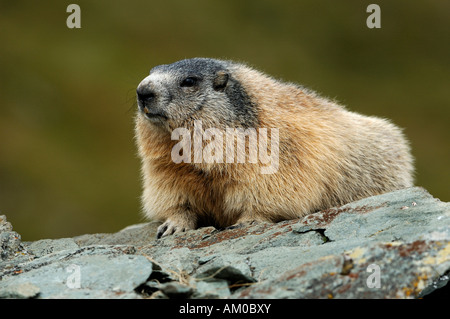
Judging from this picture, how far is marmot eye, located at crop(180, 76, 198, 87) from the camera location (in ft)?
26.5

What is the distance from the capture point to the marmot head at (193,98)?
787cm

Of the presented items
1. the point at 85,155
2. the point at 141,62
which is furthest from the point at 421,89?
the point at 85,155

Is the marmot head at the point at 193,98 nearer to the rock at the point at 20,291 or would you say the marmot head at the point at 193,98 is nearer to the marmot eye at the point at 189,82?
the marmot eye at the point at 189,82

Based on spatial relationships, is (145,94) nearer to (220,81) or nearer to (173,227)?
(220,81)

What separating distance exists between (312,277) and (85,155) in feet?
60.7

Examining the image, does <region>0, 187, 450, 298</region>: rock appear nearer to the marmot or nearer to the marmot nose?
the marmot

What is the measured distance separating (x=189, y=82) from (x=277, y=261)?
300 cm

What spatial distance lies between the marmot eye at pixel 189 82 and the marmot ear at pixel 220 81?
0.26 m

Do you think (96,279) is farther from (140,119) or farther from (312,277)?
(140,119)

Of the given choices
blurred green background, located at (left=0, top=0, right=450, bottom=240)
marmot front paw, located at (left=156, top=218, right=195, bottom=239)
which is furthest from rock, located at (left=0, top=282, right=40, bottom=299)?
blurred green background, located at (left=0, top=0, right=450, bottom=240)

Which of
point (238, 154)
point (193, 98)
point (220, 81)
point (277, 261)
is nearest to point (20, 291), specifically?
point (277, 261)

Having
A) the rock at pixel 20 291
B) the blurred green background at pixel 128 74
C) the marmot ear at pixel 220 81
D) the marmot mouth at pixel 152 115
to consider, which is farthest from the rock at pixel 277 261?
the blurred green background at pixel 128 74

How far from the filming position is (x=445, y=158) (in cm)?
2480
